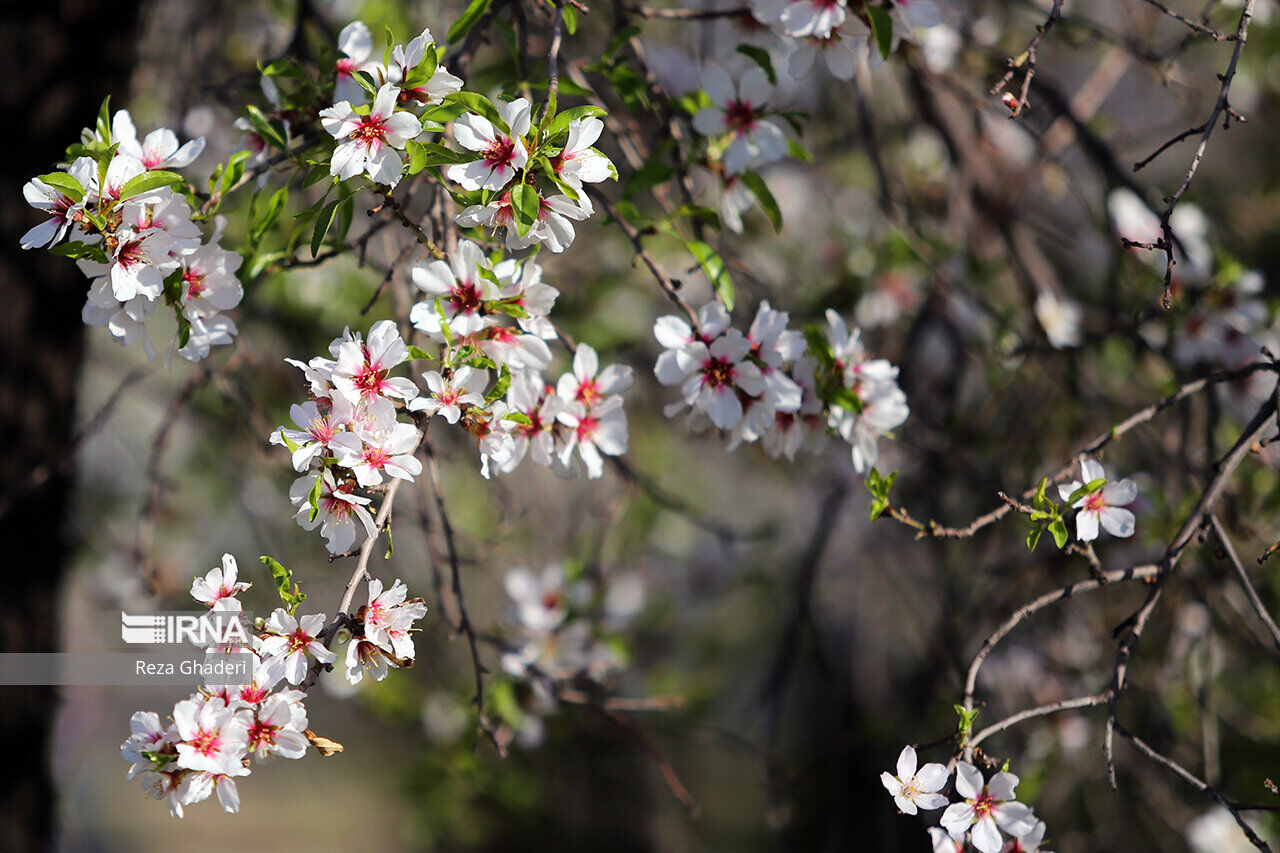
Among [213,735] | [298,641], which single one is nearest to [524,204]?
[298,641]

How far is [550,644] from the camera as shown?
1.87 meters

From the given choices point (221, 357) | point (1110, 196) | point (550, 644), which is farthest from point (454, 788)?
point (1110, 196)

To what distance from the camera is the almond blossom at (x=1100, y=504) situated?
981mm

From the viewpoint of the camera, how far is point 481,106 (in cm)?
85

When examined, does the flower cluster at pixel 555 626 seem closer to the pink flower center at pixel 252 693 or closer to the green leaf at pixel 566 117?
the pink flower center at pixel 252 693

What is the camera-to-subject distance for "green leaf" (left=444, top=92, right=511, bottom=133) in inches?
33.3

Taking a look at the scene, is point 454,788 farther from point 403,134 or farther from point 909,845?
point 403,134

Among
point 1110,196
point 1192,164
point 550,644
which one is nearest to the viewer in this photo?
point 1192,164

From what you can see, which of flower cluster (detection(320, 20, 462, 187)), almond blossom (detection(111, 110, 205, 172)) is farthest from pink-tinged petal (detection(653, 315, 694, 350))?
almond blossom (detection(111, 110, 205, 172))

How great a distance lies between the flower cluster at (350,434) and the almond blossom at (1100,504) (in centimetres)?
72

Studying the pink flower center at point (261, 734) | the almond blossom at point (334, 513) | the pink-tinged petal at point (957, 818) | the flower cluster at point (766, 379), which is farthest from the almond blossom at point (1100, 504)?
the pink flower center at point (261, 734)

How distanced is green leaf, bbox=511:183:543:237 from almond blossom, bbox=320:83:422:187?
0.11 meters

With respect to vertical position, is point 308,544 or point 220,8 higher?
point 220,8

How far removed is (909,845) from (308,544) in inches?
81.9
